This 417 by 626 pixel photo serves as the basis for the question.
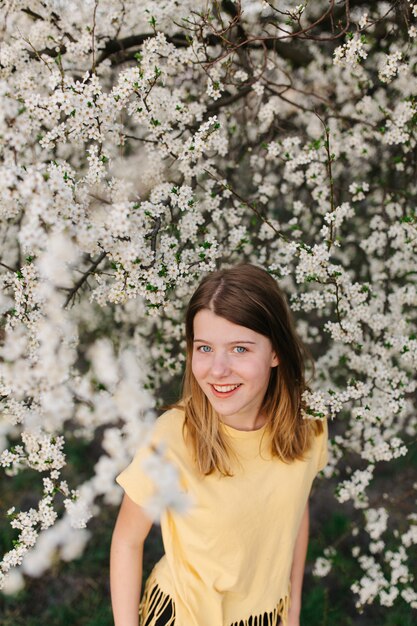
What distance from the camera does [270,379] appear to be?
181 cm

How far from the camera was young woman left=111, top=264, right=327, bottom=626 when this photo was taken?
1.54 m

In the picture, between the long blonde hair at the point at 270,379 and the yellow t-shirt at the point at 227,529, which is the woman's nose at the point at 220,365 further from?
the yellow t-shirt at the point at 227,529

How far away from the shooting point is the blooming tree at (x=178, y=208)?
1.64 metres

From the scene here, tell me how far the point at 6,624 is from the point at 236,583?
5.98ft

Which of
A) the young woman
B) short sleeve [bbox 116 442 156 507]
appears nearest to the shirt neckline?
the young woman

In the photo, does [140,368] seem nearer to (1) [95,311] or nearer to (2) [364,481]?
(1) [95,311]

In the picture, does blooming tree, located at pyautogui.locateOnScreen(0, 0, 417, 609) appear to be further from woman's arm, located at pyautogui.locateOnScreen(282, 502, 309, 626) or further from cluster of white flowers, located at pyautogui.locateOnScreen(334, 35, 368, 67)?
woman's arm, located at pyautogui.locateOnScreen(282, 502, 309, 626)

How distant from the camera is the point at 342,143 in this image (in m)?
2.58

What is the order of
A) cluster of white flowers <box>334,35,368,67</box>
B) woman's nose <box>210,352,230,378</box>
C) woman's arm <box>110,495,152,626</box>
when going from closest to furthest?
woman's nose <box>210,352,230,378</box> → woman's arm <box>110,495,152,626</box> → cluster of white flowers <box>334,35,368,67</box>

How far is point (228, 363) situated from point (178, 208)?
3.10 feet

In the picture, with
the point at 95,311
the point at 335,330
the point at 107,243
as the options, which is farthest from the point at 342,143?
the point at 95,311

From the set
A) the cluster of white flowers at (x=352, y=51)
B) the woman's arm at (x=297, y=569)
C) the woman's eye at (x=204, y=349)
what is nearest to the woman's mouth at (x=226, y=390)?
the woman's eye at (x=204, y=349)

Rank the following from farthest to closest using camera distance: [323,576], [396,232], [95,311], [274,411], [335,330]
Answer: [95,311]
[323,576]
[396,232]
[335,330]
[274,411]

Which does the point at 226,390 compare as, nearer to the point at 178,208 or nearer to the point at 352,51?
the point at 178,208
